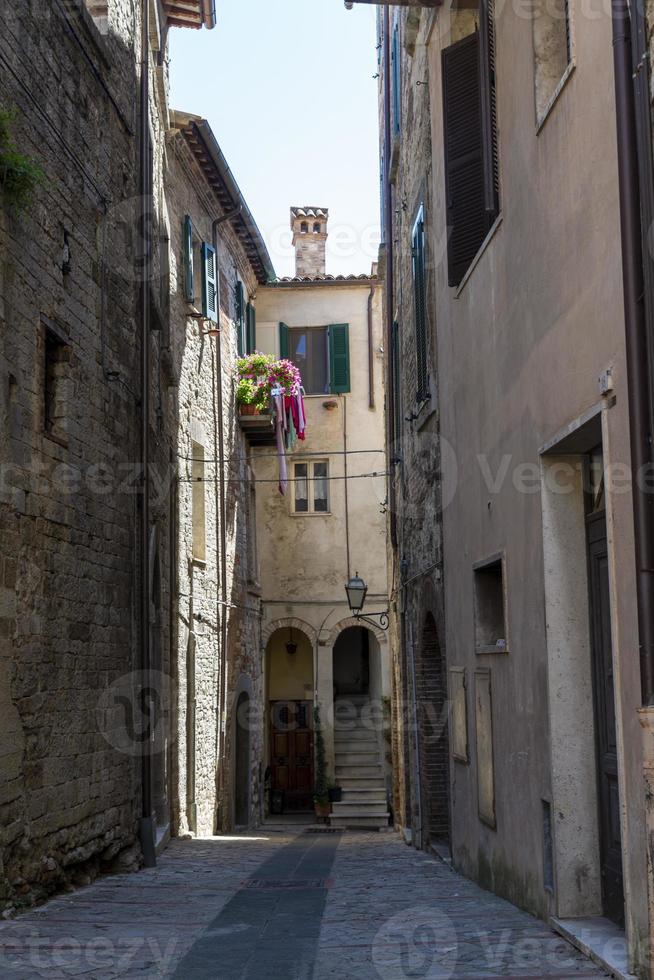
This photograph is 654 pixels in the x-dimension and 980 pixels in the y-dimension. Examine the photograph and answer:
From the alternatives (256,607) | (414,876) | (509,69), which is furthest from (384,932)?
(256,607)

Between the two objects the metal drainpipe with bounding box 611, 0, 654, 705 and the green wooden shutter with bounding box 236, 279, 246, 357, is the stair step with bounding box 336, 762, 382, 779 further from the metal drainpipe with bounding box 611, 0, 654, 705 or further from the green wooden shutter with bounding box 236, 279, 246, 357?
the metal drainpipe with bounding box 611, 0, 654, 705

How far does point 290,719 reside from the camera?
23.8 meters

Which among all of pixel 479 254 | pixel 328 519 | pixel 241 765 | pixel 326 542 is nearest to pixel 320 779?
pixel 241 765

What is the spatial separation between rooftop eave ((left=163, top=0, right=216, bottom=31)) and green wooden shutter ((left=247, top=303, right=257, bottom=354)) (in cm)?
779

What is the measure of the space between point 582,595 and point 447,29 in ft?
19.0

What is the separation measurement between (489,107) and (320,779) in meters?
16.3

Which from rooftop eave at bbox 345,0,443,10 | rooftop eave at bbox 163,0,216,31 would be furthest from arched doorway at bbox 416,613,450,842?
rooftop eave at bbox 163,0,216,31

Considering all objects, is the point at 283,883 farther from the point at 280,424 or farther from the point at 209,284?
the point at 280,424

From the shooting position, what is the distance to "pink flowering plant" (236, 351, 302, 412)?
20703 millimetres

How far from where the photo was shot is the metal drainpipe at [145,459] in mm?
10703

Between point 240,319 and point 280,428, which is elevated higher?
point 240,319

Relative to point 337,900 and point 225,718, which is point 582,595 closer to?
point 337,900

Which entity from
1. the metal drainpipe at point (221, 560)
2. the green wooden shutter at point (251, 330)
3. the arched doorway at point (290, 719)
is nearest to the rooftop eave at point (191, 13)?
the metal drainpipe at point (221, 560)

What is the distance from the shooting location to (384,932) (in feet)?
19.6
